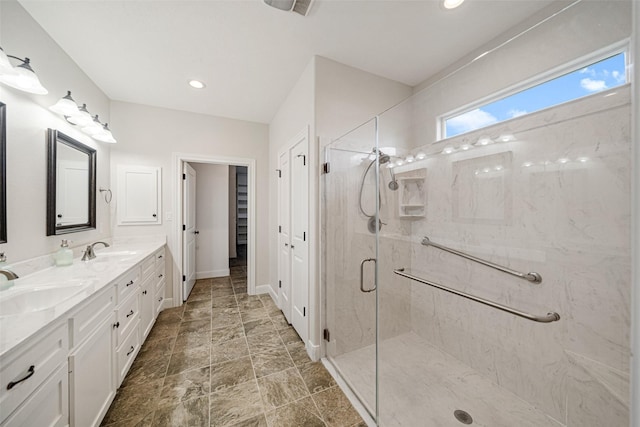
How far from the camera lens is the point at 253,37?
5.78 feet

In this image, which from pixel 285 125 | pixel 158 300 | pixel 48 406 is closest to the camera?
pixel 48 406

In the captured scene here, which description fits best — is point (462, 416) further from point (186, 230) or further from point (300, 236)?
point (186, 230)

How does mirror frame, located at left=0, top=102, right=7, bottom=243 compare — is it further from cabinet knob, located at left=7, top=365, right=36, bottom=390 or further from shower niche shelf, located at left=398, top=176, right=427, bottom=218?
shower niche shelf, located at left=398, top=176, right=427, bottom=218

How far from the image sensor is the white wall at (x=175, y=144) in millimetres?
2760

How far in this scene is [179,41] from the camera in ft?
5.92

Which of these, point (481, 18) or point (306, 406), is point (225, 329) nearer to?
point (306, 406)

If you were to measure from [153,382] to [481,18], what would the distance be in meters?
3.67

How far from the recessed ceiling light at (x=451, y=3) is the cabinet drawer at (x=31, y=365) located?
2788mm

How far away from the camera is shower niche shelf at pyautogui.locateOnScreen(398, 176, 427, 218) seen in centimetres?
213

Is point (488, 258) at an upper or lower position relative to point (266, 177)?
lower

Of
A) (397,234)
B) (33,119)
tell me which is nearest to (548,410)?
(397,234)

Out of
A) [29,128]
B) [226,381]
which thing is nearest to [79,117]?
[29,128]

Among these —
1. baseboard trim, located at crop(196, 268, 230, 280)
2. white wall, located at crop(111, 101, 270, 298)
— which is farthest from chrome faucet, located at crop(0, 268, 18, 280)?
baseboard trim, located at crop(196, 268, 230, 280)

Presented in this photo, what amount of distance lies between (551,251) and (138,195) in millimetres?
4051
